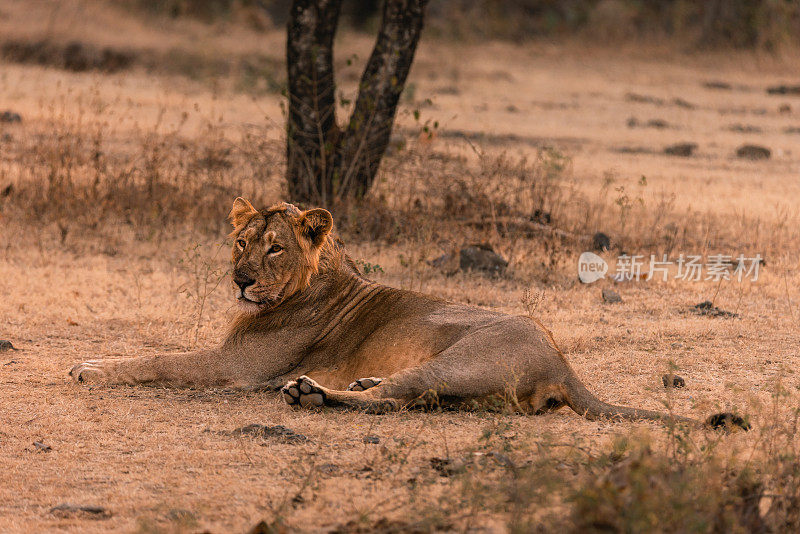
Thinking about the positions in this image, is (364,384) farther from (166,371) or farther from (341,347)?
(166,371)

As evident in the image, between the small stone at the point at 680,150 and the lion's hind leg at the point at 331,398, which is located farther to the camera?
the small stone at the point at 680,150

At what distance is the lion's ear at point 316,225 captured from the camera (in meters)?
5.71

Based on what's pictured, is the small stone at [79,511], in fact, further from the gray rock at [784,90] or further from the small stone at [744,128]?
the gray rock at [784,90]

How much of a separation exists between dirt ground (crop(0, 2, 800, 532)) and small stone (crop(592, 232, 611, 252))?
393mm

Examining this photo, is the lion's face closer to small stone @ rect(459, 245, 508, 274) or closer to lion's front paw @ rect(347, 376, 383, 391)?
lion's front paw @ rect(347, 376, 383, 391)

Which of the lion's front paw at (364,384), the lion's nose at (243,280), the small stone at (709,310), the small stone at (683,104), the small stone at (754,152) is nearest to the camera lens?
the lion's front paw at (364,384)

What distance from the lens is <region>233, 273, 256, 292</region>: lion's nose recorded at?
565 cm

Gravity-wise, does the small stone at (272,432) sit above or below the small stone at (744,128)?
below

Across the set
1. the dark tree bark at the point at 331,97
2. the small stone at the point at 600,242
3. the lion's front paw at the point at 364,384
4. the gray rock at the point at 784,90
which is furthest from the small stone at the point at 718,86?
the lion's front paw at the point at 364,384

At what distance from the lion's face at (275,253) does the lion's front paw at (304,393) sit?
677 millimetres

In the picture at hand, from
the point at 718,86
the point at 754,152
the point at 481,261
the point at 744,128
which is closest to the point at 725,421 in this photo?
the point at 481,261

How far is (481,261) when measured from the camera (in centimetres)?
905

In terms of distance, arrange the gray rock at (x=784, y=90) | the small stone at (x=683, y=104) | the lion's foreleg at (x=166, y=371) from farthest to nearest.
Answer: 1. the gray rock at (x=784, y=90)
2. the small stone at (x=683, y=104)
3. the lion's foreleg at (x=166, y=371)

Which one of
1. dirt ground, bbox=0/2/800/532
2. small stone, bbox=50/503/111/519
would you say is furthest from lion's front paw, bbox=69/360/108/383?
small stone, bbox=50/503/111/519
